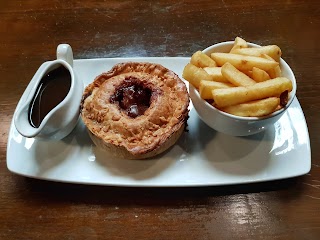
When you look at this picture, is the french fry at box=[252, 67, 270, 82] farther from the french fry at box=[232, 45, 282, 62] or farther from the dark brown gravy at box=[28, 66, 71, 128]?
the dark brown gravy at box=[28, 66, 71, 128]

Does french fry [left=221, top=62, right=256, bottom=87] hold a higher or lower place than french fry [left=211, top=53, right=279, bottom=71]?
lower

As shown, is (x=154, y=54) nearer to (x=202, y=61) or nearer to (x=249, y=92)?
(x=202, y=61)

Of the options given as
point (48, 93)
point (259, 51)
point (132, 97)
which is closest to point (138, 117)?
point (132, 97)

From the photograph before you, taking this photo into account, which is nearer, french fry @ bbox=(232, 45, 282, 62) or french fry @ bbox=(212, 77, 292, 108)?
french fry @ bbox=(212, 77, 292, 108)

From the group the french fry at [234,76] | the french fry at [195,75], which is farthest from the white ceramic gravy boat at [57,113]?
the french fry at [234,76]

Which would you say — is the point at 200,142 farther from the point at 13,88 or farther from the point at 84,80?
the point at 13,88

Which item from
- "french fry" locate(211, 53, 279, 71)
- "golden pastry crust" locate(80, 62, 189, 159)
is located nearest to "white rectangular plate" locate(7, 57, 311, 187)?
"golden pastry crust" locate(80, 62, 189, 159)
